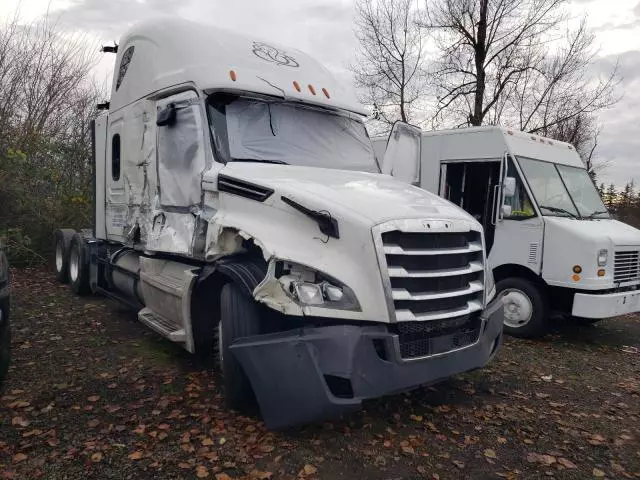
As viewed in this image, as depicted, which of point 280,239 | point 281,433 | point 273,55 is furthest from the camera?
point 273,55

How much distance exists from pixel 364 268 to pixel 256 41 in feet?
11.6

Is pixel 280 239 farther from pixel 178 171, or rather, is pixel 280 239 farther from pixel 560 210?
pixel 560 210

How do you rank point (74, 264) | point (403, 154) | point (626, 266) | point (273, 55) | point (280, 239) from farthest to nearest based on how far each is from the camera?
1. point (74, 264)
2. point (626, 266)
3. point (403, 154)
4. point (273, 55)
5. point (280, 239)

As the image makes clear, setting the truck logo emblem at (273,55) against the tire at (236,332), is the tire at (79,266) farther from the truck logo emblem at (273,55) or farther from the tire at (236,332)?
the tire at (236,332)

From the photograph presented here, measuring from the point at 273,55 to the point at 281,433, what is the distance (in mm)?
4047

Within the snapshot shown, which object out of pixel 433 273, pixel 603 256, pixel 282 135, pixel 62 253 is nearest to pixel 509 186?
pixel 603 256

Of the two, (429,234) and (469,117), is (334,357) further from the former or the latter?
(469,117)

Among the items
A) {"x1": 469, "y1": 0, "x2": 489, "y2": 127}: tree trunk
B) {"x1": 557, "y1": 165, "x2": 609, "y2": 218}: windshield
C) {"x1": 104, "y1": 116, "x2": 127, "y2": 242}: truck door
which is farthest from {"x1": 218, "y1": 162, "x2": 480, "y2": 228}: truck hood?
{"x1": 469, "y1": 0, "x2": 489, "y2": 127}: tree trunk

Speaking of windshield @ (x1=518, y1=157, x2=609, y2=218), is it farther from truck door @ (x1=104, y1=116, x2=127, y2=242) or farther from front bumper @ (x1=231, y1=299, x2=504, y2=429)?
truck door @ (x1=104, y1=116, x2=127, y2=242)

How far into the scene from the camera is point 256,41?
19.2 ft


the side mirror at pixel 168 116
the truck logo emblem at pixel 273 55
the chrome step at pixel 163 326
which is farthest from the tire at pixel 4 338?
the truck logo emblem at pixel 273 55

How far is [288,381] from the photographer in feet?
11.5

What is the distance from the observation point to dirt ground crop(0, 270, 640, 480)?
11.9 feet

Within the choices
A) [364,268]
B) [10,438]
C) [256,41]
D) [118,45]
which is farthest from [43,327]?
[364,268]
